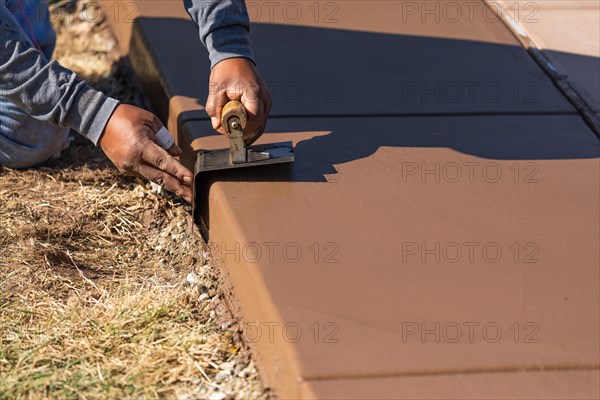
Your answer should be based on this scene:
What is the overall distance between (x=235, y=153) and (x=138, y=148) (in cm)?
30

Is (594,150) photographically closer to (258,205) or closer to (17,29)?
(258,205)

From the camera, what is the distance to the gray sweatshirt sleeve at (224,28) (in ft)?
9.00

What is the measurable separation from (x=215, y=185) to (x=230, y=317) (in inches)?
17.8

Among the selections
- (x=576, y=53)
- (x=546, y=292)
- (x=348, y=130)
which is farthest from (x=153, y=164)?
(x=576, y=53)

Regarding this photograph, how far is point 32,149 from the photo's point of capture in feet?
10.6

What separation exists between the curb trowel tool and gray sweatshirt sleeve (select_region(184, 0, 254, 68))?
0.25 meters

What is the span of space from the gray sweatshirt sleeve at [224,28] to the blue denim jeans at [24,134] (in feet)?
2.65

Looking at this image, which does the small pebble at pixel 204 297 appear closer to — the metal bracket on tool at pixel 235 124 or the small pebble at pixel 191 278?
the small pebble at pixel 191 278

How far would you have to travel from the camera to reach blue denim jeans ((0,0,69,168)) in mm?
3186

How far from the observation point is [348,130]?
120 inches
